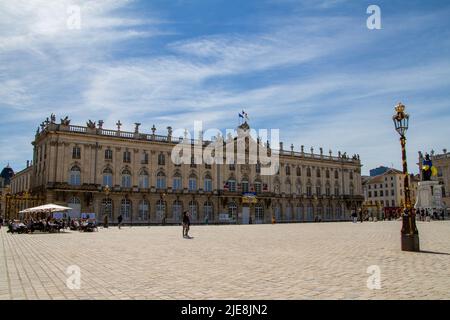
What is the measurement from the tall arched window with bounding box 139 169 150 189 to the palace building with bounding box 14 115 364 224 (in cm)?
13

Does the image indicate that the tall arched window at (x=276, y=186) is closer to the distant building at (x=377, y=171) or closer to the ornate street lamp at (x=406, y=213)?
the ornate street lamp at (x=406, y=213)

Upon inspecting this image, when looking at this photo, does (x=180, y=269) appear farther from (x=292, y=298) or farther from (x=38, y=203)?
(x=38, y=203)

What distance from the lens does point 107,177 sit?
173 feet

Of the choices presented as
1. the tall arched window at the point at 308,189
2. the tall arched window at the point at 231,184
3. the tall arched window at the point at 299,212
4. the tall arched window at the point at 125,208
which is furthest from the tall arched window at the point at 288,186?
the tall arched window at the point at 125,208

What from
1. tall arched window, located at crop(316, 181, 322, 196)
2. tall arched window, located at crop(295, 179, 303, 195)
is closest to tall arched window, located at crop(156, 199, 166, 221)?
tall arched window, located at crop(295, 179, 303, 195)

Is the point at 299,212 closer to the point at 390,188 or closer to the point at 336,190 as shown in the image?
→ the point at 336,190

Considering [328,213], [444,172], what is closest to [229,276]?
[328,213]

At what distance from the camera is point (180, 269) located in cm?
1018

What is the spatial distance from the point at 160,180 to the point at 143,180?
249cm

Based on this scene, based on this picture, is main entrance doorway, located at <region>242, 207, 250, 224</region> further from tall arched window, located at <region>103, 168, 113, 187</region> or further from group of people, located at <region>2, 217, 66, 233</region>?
group of people, located at <region>2, 217, 66, 233</region>

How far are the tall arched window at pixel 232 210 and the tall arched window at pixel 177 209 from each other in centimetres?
837

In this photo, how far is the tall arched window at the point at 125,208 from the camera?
52.9 m
